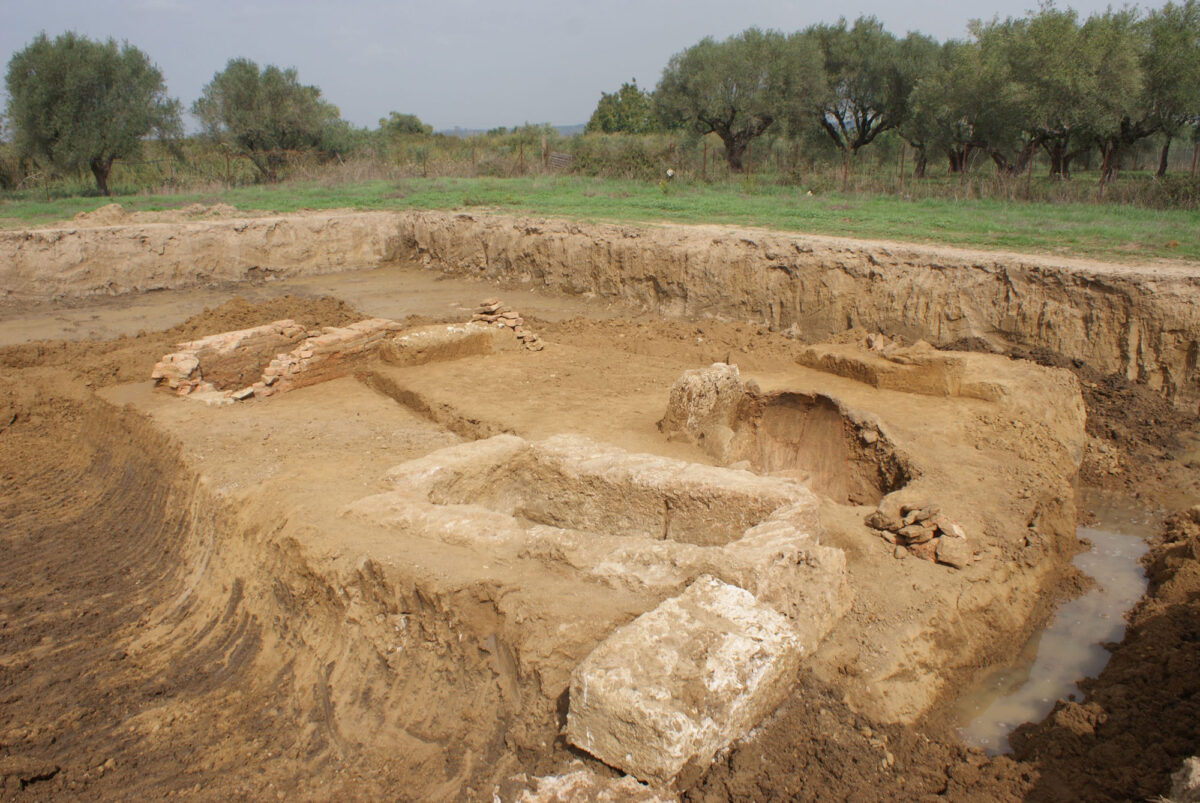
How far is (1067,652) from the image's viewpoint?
5113 mm

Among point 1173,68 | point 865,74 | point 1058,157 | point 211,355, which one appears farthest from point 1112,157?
point 211,355

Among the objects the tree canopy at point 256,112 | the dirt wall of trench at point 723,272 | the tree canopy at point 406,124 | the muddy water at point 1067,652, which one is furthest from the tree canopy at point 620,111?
the muddy water at point 1067,652

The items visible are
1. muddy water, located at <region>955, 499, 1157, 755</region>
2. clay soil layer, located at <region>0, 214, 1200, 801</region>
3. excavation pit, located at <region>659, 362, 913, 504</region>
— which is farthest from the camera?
excavation pit, located at <region>659, 362, 913, 504</region>

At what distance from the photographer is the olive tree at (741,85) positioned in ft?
87.1

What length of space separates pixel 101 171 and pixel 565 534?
22.0 metres

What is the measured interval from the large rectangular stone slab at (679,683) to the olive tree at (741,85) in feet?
79.4

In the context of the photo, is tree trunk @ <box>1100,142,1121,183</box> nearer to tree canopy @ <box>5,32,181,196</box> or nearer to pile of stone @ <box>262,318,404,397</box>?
pile of stone @ <box>262,318,404,397</box>

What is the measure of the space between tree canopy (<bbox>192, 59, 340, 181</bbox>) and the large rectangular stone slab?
25507 millimetres

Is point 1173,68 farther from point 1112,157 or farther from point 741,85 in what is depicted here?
point 741,85

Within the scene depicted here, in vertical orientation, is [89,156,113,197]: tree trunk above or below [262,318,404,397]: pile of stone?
above

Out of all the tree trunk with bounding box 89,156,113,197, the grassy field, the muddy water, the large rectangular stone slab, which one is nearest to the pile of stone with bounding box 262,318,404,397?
the large rectangular stone slab

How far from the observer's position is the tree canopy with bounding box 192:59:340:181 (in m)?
26.2

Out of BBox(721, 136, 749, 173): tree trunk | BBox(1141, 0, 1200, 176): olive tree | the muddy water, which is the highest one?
BBox(1141, 0, 1200, 176): olive tree

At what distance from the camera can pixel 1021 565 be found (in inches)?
209
